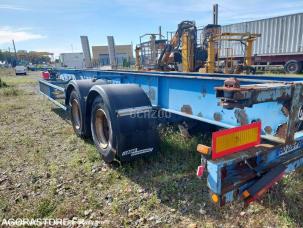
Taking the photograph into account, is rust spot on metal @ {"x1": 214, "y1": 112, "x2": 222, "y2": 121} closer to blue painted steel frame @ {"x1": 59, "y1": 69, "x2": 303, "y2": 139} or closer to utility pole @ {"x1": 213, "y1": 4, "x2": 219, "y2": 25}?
blue painted steel frame @ {"x1": 59, "y1": 69, "x2": 303, "y2": 139}

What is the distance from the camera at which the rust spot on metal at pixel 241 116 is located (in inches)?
88.7

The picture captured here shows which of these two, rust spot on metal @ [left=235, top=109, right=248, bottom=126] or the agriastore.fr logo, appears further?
the agriastore.fr logo

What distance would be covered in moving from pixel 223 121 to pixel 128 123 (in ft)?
3.48

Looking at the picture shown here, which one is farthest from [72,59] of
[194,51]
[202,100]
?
[202,100]

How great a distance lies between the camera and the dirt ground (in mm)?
2328

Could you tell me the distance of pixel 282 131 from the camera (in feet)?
6.48

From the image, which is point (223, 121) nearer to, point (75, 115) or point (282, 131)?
point (282, 131)

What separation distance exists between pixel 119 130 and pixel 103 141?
2.57 ft

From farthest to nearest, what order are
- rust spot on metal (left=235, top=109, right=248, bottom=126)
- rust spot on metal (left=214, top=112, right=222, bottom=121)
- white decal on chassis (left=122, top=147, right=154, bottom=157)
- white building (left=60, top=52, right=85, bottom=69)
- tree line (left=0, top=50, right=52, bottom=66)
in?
1. tree line (left=0, top=50, right=52, bottom=66)
2. white building (left=60, top=52, right=85, bottom=69)
3. white decal on chassis (left=122, top=147, right=154, bottom=157)
4. rust spot on metal (left=214, top=112, right=222, bottom=121)
5. rust spot on metal (left=235, top=109, right=248, bottom=126)

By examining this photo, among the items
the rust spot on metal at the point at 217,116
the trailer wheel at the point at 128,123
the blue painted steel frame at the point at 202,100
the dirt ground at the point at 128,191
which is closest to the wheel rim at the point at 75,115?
the dirt ground at the point at 128,191

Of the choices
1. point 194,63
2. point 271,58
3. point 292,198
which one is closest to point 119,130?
point 292,198

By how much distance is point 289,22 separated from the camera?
49.8ft

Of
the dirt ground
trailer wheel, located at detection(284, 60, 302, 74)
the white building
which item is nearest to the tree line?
the white building

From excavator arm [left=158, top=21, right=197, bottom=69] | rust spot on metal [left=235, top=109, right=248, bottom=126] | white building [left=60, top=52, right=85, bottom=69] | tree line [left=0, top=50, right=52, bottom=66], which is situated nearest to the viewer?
rust spot on metal [left=235, top=109, right=248, bottom=126]
